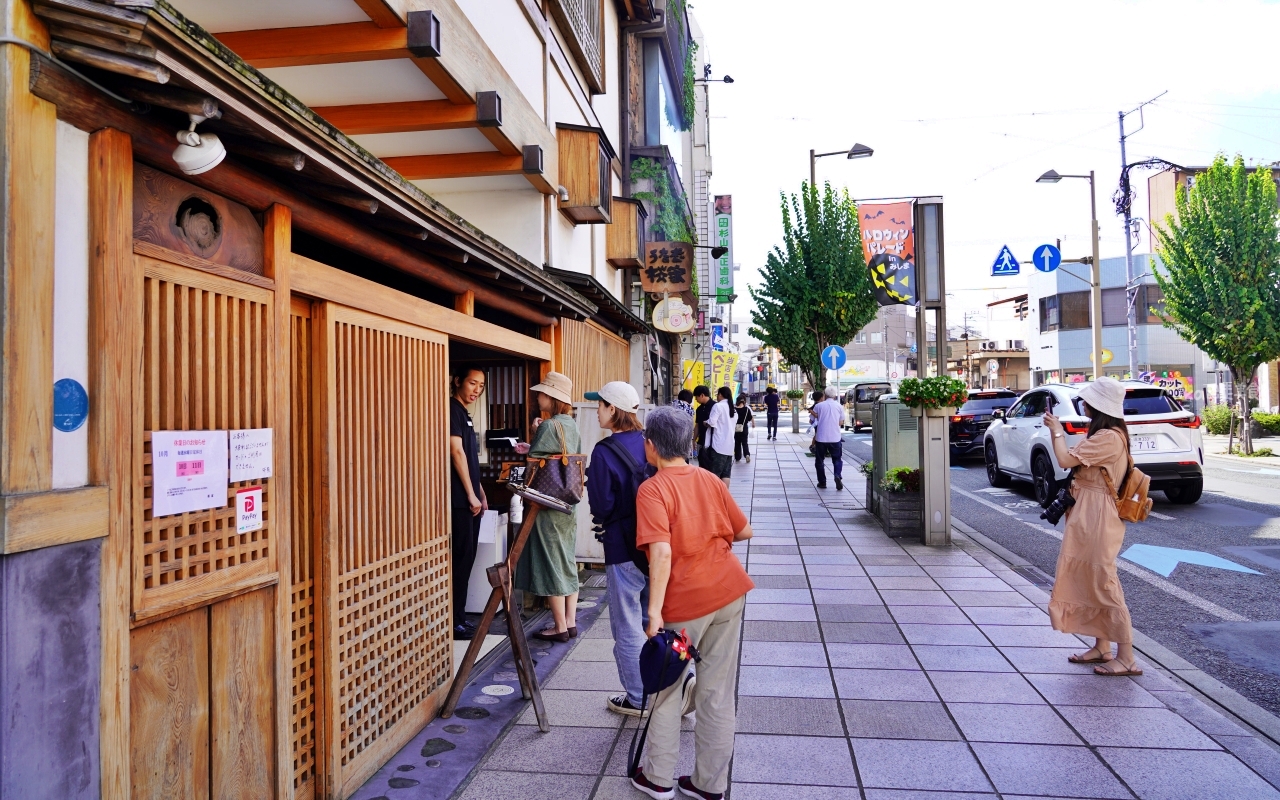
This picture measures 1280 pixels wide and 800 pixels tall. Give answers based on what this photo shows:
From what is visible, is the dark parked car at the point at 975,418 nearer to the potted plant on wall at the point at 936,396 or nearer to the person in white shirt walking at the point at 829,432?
the person in white shirt walking at the point at 829,432

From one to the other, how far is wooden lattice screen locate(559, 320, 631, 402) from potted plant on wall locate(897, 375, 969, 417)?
12.0ft

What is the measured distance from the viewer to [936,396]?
9.53 meters

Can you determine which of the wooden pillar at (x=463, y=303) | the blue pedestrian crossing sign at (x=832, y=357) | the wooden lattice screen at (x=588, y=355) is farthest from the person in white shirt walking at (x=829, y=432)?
the wooden pillar at (x=463, y=303)

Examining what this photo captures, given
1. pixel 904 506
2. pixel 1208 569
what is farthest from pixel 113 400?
pixel 1208 569

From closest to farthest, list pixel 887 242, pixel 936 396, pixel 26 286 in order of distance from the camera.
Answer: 1. pixel 26 286
2. pixel 936 396
3. pixel 887 242

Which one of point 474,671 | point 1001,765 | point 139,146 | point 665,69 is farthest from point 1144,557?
point 665,69

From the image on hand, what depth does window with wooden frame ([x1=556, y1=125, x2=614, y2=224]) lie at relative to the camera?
9.45 meters

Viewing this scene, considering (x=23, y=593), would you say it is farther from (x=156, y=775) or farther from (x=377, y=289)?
(x=377, y=289)

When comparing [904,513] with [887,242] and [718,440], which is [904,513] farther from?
[887,242]

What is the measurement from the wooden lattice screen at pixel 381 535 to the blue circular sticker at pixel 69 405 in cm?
133

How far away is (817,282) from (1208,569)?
18.8 meters

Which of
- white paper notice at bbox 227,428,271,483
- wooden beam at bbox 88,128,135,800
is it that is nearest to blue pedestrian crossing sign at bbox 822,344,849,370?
white paper notice at bbox 227,428,271,483

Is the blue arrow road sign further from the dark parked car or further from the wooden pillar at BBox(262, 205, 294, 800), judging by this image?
the wooden pillar at BBox(262, 205, 294, 800)

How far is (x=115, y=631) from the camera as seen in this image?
2535 millimetres
